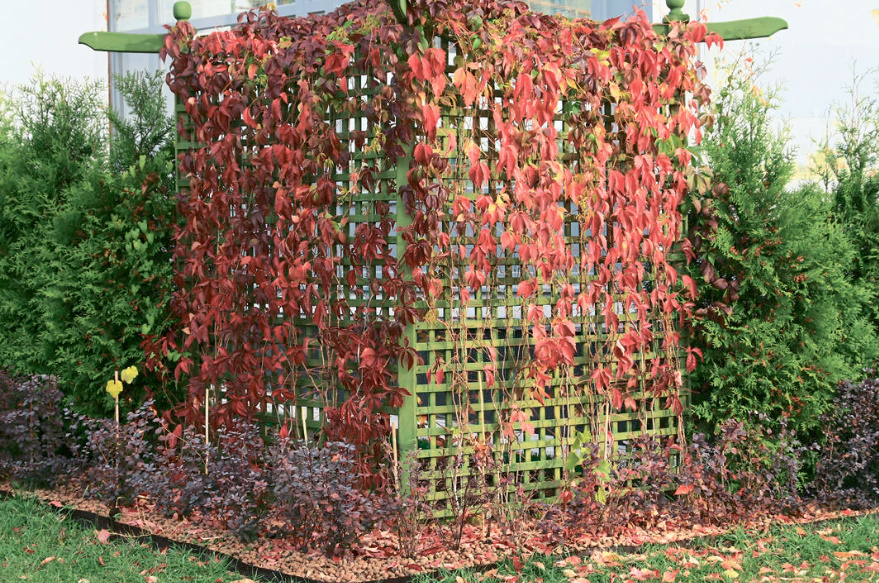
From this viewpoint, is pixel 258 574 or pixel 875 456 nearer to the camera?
pixel 258 574

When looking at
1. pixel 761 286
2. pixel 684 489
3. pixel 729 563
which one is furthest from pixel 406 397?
pixel 761 286

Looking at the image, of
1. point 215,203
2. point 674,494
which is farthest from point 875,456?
point 215,203

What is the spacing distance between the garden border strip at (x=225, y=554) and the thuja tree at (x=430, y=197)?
0.71 metres

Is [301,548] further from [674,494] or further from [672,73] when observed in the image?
[672,73]

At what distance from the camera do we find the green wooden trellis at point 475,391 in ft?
13.9

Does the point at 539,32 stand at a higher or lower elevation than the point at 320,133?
higher

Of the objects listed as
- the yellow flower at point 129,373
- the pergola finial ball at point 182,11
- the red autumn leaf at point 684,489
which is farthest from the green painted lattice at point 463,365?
the pergola finial ball at point 182,11

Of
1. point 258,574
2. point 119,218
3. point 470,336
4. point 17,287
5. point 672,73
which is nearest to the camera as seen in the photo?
point 258,574

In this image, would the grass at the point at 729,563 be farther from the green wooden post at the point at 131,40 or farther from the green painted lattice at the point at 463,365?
the green wooden post at the point at 131,40

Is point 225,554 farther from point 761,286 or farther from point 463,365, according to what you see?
point 761,286

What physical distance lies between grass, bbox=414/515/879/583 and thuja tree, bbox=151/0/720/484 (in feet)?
2.54

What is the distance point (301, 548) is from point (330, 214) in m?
1.61

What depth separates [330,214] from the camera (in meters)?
4.35

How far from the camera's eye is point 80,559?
13.4 ft
